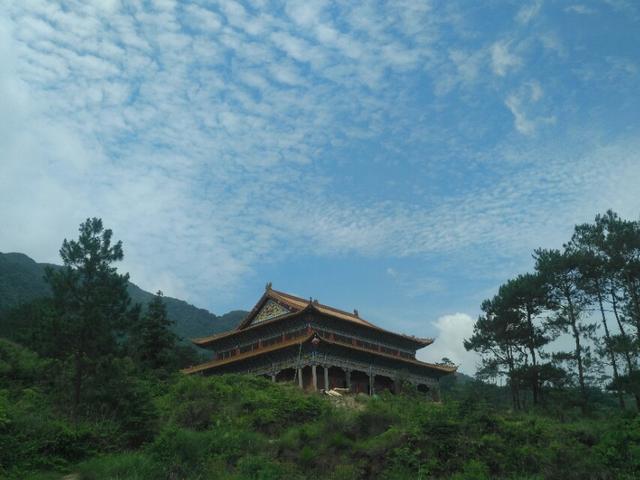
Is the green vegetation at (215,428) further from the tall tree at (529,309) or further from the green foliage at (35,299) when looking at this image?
the green foliage at (35,299)

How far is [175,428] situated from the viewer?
21000 millimetres

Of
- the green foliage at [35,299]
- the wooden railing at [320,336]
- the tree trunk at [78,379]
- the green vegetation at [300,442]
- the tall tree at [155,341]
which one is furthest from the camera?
the green foliage at [35,299]

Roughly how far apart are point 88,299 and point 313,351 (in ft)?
54.4

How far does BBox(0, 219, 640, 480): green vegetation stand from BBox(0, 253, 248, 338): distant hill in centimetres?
3814

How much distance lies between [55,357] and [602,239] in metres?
28.0

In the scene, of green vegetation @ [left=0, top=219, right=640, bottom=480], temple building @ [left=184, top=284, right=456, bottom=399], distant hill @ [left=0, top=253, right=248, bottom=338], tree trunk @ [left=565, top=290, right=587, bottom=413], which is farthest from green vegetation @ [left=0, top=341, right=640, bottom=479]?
distant hill @ [left=0, top=253, right=248, bottom=338]

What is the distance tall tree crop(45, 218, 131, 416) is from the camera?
77.8ft

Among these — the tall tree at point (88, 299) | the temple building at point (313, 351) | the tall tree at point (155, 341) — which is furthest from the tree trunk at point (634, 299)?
the tall tree at point (155, 341)

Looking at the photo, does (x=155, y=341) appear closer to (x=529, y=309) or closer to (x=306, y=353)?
(x=306, y=353)

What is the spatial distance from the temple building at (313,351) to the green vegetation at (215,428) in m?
8.07

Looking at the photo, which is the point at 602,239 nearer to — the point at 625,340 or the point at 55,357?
the point at 625,340

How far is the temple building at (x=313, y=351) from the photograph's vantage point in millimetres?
38219

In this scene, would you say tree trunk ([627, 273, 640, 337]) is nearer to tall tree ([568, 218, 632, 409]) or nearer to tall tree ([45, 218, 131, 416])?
tall tree ([568, 218, 632, 409])

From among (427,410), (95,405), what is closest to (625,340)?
(427,410)
